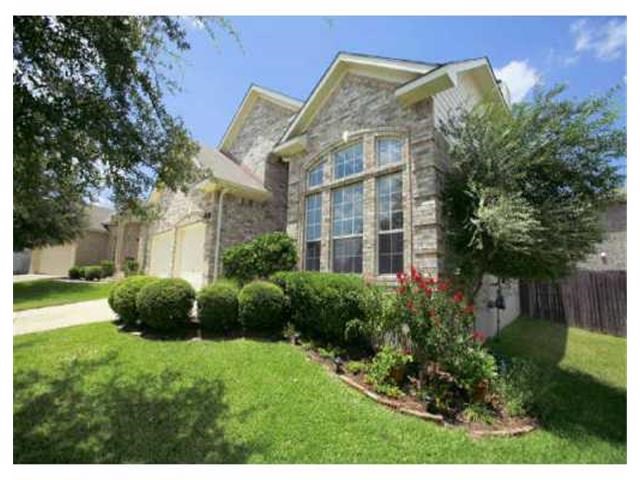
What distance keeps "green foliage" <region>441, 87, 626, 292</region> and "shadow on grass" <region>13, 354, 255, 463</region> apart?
5.31m

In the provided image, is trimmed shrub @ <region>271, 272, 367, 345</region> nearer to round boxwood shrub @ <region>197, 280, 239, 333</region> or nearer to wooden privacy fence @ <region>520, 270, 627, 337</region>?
round boxwood shrub @ <region>197, 280, 239, 333</region>

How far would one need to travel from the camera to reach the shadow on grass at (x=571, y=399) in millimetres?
4359

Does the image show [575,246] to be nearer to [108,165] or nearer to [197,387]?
[197,387]

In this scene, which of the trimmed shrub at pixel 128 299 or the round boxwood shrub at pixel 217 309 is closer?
the round boxwood shrub at pixel 217 309

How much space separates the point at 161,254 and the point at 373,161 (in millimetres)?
10437

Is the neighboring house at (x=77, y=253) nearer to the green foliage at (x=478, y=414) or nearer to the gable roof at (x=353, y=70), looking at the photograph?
the gable roof at (x=353, y=70)

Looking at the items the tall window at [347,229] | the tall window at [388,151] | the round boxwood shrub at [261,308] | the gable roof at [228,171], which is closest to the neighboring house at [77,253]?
the gable roof at [228,171]

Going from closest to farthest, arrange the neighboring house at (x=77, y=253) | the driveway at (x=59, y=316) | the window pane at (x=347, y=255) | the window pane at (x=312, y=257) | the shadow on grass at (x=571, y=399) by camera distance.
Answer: the shadow on grass at (x=571, y=399) → the driveway at (x=59, y=316) → the window pane at (x=347, y=255) → the window pane at (x=312, y=257) → the neighboring house at (x=77, y=253)

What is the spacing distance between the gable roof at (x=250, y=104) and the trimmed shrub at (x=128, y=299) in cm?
857

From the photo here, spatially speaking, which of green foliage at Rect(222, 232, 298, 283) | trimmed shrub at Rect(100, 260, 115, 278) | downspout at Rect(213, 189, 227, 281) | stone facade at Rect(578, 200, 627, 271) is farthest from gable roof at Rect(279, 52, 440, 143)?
trimmed shrub at Rect(100, 260, 115, 278)
